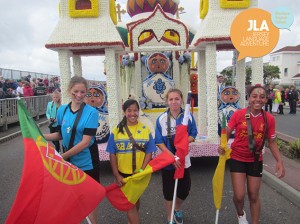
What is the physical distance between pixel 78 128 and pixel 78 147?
0.18 meters

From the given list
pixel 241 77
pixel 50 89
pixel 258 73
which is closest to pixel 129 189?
pixel 258 73

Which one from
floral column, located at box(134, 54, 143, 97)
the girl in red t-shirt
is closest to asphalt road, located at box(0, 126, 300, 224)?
the girl in red t-shirt

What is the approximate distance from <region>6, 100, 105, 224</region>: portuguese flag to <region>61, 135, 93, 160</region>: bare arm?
0.21m

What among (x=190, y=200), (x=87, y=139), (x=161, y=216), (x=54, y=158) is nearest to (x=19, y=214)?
(x=54, y=158)

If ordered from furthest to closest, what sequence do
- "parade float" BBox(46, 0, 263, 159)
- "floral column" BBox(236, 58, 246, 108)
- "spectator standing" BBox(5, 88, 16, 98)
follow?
"spectator standing" BBox(5, 88, 16, 98)
"floral column" BBox(236, 58, 246, 108)
"parade float" BBox(46, 0, 263, 159)

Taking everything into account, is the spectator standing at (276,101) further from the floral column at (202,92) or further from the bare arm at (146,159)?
the bare arm at (146,159)

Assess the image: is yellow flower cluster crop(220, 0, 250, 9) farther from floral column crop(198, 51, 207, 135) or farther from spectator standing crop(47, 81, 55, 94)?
spectator standing crop(47, 81, 55, 94)

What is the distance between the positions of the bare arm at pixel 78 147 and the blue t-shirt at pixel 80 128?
5cm

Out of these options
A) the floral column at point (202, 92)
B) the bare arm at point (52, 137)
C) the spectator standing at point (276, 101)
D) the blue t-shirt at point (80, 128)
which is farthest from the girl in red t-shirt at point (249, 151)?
the spectator standing at point (276, 101)

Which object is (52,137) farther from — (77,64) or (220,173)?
(77,64)

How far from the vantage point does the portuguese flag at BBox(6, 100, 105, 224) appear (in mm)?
2102

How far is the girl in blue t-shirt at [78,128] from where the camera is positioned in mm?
2699

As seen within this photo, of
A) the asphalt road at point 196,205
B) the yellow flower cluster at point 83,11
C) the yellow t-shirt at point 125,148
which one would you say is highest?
the yellow flower cluster at point 83,11

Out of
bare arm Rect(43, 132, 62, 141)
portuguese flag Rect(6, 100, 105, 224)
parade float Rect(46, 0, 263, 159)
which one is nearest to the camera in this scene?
portuguese flag Rect(6, 100, 105, 224)
